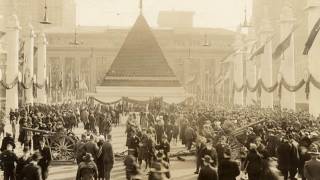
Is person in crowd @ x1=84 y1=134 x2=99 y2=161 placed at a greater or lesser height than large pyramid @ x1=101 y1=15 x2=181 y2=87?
lesser

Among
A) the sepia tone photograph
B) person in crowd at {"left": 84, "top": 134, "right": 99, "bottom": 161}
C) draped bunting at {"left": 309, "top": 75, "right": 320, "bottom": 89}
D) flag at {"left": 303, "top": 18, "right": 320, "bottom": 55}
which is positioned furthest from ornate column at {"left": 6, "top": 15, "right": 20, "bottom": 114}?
person in crowd at {"left": 84, "top": 134, "right": 99, "bottom": 161}

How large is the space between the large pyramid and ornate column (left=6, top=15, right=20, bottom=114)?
31.6 feet

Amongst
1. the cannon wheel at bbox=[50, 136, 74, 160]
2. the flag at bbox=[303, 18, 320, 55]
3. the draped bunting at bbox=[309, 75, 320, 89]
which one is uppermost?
the flag at bbox=[303, 18, 320, 55]

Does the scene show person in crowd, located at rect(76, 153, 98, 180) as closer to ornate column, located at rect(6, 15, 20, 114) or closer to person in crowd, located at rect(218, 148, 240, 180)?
person in crowd, located at rect(218, 148, 240, 180)

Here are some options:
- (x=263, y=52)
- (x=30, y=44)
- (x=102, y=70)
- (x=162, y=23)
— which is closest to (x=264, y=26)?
(x=263, y=52)

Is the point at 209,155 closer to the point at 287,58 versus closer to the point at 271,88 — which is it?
the point at 287,58

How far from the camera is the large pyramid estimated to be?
42.8 metres

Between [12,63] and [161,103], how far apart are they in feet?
31.5

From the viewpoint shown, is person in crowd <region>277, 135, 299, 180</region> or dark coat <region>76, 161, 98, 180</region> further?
person in crowd <region>277, 135, 299, 180</region>

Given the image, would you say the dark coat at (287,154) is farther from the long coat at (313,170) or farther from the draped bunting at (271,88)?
the draped bunting at (271,88)

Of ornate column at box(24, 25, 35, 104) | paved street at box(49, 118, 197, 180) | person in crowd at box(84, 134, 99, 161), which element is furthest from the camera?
ornate column at box(24, 25, 35, 104)

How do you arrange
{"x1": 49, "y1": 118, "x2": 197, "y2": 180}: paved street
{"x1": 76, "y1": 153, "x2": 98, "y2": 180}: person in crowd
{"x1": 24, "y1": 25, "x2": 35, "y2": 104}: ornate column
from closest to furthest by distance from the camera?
{"x1": 76, "y1": 153, "x2": 98, "y2": 180}: person in crowd < {"x1": 49, "y1": 118, "x2": 197, "y2": 180}: paved street < {"x1": 24, "y1": 25, "x2": 35, "y2": 104}: ornate column

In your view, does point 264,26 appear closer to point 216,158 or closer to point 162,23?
point 216,158

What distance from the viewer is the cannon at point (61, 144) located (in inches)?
560
